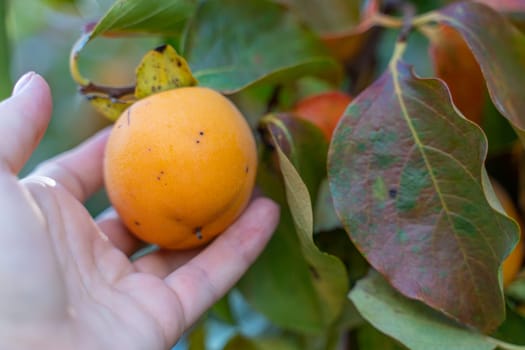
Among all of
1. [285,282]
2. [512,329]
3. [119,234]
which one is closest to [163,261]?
[119,234]

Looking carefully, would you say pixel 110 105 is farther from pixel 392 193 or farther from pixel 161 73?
pixel 392 193

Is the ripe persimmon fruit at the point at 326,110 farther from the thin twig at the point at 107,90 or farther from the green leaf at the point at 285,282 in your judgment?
the thin twig at the point at 107,90

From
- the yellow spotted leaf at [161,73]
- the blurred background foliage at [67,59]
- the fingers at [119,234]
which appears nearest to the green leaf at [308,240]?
the yellow spotted leaf at [161,73]

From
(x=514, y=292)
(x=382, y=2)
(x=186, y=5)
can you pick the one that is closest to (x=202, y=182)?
(x=186, y=5)

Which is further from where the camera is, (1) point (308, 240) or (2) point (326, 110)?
(2) point (326, 110)

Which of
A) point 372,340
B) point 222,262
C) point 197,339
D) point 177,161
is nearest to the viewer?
point 177,161

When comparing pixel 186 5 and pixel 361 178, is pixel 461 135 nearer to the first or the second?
pixel 361 178

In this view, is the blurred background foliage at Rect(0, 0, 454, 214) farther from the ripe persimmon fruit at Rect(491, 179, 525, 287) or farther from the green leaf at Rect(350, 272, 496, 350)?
the green leaf at Rect(350, 272, 496, 350)

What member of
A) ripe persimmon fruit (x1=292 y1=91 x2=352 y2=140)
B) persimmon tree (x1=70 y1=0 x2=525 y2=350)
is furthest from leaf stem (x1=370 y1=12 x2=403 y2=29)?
ripe persimmon fruit (x1=292 y1=91 x2=352 y2=140)
